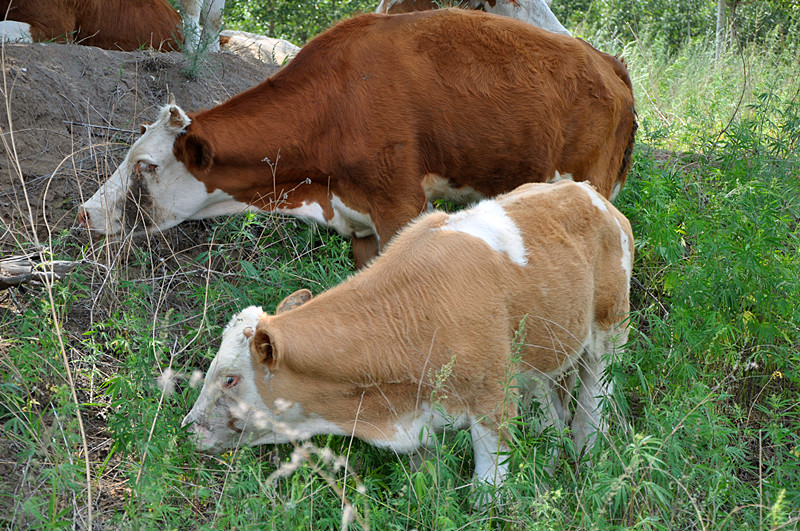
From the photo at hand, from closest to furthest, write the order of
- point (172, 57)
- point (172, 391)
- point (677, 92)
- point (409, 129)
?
point (172, 391) → point (409, 129) → point (172, 57) → point (677, 92)

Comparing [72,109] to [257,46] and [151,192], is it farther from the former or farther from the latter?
[257,46]

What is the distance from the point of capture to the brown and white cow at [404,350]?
13.4 feet

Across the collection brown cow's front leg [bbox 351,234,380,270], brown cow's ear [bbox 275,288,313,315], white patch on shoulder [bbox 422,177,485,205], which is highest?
brown cow's ear [bbox 275,288,313,315]

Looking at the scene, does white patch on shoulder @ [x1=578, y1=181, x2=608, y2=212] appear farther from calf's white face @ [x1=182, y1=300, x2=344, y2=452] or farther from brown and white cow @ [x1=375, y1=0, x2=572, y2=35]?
brown and white cow @ [x1=375, y1=0, x2=572, y2=35]

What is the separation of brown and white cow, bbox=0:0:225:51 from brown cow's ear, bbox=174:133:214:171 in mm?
2665

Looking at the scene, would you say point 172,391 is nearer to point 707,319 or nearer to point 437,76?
point 437,76

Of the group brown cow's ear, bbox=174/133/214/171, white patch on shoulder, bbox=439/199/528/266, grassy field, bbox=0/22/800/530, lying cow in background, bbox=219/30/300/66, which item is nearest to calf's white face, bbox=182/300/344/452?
grassy field, bbox=0/22/800/530

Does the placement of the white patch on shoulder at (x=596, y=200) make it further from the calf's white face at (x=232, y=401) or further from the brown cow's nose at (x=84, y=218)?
the brown cow's nose at (x=84, y=218)

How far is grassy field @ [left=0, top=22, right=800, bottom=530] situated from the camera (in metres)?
3.86

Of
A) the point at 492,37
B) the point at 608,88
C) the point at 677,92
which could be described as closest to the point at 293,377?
the point at 492,37

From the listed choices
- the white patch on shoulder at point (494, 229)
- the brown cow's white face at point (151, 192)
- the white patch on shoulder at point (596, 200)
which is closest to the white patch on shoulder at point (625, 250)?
the white patch on shoulder at point (596, 200)

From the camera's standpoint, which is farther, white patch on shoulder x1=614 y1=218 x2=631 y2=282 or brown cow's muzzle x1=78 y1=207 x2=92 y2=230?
brown cow's muzzle x1=78 y1=207 x2=92 y2=230

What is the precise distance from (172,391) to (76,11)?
5.64 m

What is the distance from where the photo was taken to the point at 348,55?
19.6ft
